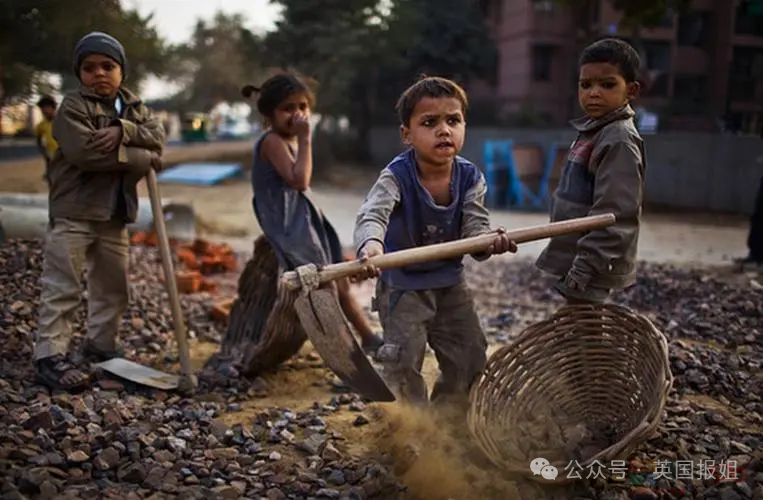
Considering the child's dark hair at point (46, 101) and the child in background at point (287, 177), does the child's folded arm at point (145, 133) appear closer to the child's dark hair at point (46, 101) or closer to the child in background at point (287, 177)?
the child in background at point (287, 177)

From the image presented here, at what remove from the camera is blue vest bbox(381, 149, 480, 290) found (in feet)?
9.62

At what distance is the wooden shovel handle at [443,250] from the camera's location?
240cm

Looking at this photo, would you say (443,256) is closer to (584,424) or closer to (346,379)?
(346,379)

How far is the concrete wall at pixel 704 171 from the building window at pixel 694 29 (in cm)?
941

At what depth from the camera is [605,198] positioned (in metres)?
2.79

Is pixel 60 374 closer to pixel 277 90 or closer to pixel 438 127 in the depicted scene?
pixel 277 90

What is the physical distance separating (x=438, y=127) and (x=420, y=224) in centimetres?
43

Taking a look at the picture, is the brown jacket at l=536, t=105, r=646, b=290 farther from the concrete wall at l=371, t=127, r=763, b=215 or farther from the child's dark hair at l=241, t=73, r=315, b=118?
the concrete wall at l=371, t=127, r=763, b=215

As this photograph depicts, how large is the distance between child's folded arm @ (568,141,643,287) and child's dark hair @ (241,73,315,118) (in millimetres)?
1707

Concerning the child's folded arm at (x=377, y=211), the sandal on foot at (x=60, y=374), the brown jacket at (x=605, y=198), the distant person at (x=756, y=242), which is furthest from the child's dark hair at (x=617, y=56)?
the distant person at (x=756, y=242)

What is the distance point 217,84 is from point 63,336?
113 feet

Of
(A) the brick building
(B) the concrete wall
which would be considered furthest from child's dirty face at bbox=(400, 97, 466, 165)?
(A) the brick building

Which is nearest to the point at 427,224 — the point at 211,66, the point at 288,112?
the point at 288,112

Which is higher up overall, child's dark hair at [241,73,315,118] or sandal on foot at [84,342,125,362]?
child's dark hair at [241,73,315,118]
